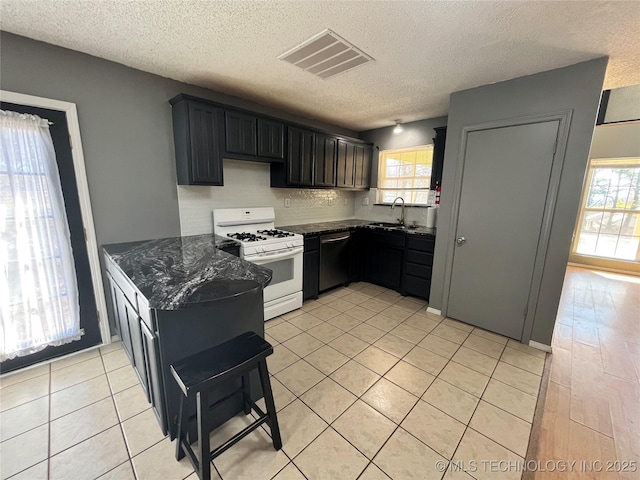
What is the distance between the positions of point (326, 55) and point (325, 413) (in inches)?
104

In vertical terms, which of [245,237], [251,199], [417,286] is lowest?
[417,286]

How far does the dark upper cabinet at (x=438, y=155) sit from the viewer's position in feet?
11.0

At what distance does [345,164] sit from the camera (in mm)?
4102

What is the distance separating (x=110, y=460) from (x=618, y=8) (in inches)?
148

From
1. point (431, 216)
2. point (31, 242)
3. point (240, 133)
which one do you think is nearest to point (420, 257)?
point (431, 216)

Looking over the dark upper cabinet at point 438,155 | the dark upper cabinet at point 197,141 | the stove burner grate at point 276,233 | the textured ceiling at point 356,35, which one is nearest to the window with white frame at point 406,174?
the dark upper cabinet at point 438,155

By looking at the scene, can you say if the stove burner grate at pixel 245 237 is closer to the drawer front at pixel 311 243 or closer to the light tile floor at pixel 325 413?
the drawer front at pixel 311 243

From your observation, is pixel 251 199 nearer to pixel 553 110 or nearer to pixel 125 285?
pixel 125 285

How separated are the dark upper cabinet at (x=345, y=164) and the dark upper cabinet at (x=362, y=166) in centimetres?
8

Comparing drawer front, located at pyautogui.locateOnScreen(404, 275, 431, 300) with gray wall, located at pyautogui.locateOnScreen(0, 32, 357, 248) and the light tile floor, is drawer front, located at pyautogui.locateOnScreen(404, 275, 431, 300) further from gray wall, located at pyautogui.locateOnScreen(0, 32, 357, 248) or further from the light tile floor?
gray wall, located at pyautogui.locateOnScreen(0, 32, 357, 248)

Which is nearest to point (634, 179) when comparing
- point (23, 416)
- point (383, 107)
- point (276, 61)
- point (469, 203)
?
point (469, 203)

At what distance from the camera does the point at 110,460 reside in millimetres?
1407

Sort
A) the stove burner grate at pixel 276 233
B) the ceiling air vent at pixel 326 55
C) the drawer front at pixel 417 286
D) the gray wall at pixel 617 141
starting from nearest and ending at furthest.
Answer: the ceiling air vent at pixel 326 55, the stove burner grate at pixel 276 233, the drawer front at pixel 417 286, the gray wall at pixel 617 141

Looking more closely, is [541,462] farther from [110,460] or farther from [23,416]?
[23,416]
